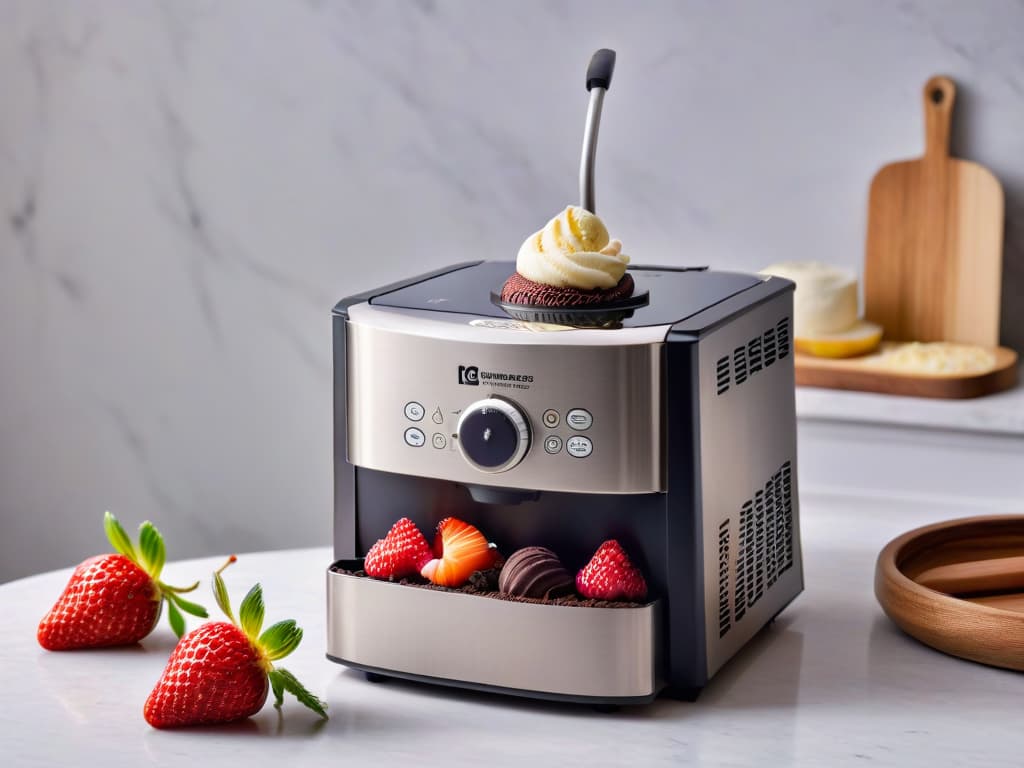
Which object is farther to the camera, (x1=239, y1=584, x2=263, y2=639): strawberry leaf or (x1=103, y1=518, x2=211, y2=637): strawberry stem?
(x1=103, y1=518, x2=211, y2=637): strawberry stem

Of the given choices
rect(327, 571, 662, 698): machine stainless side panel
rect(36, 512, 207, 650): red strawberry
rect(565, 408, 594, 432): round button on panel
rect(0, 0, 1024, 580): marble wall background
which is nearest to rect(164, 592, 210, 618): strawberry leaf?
rect(36, 512, 207, 650): red strawberry

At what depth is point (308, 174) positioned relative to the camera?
2.05 metres

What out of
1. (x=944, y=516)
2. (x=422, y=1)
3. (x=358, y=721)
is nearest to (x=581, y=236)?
(x=358, y=721)

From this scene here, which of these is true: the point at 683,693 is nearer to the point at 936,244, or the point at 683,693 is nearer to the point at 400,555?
the point at 400,555

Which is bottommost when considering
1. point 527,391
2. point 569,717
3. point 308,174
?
point 569,717

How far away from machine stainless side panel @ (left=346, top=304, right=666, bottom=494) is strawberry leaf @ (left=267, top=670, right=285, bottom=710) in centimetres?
15

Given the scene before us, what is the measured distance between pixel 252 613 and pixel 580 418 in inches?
9.4

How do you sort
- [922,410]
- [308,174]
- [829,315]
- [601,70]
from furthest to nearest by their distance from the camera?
[308,174] < [829,315] < [922,410] < [601,70]

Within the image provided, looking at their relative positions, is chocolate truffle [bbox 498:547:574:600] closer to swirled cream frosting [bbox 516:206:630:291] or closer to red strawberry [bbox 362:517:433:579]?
red strawberry [bbox 362:517:433:579]

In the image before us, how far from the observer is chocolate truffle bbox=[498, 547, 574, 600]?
868mm

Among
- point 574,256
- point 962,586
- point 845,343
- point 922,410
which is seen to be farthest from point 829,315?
point 574,256

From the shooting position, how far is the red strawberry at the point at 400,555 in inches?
35.5

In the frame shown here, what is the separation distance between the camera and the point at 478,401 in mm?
850

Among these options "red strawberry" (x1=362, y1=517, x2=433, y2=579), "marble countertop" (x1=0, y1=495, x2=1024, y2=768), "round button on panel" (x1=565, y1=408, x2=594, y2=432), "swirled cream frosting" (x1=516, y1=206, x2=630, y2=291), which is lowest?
"marble countertop" (x1=0, y1=495, x2=1024, y2=768)
